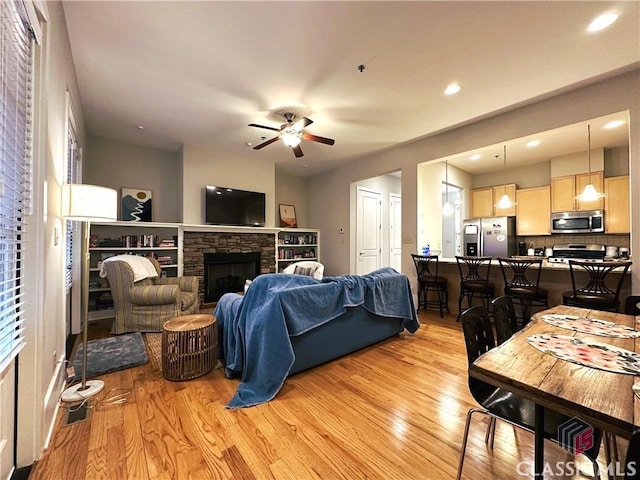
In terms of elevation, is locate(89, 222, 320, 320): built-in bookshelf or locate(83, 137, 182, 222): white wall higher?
locate(83, 137, 182, 222): white wall

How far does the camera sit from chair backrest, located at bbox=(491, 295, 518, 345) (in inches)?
64.1

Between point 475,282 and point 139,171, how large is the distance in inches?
229

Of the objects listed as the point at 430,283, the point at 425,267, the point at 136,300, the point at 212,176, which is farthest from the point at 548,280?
the point at 212,176

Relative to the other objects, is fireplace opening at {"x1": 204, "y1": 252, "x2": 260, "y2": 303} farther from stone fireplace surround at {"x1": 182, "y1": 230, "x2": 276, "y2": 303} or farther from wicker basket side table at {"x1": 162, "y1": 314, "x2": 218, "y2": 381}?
wicker basket side table at {"x1": 162, "y1": 314, "x2": 218, "y2": 381}

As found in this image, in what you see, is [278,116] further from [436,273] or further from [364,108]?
[436,273]

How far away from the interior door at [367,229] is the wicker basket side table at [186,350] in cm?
419

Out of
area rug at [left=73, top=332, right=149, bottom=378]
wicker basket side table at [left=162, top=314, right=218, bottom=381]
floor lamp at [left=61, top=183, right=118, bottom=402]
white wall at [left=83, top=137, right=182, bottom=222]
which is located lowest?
area rug at [left=73, top=332, right=149, bottom=378]

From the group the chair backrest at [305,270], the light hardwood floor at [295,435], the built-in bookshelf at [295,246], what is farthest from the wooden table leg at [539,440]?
the built-in bookshelf at [295,246]

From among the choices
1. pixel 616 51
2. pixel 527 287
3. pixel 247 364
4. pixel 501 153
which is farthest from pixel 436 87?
pixel 247 364

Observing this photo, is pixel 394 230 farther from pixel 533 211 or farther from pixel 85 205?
pixel 85 205

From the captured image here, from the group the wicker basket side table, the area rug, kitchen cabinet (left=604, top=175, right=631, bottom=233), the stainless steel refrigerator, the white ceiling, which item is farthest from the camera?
the stainless steel refrigerator

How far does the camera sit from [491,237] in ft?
18.9

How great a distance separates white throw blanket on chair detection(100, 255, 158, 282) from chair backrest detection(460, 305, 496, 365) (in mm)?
3638

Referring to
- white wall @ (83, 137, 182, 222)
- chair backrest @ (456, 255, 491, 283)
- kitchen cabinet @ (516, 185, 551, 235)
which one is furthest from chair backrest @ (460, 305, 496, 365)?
kitchen cabinet @ (516, 185, 551, 235)
